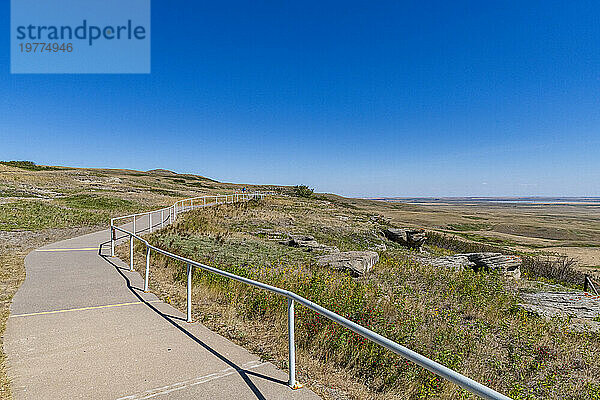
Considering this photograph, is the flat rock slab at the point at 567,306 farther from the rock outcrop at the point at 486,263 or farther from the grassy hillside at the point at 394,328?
the rock outcrop at the point at 486,263

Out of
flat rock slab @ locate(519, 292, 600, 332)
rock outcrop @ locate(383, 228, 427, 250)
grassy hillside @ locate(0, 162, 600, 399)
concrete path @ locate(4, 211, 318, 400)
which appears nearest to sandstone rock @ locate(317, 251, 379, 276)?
grassy hillside @ locate(0, 162, 600, 399)

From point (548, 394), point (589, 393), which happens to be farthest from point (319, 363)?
point (589, 393)

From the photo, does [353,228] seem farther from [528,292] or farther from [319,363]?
[319,363]

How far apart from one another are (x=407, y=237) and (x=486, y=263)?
9.18 meters

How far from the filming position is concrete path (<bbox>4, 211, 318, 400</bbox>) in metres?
3.57

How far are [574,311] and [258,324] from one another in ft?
27.9

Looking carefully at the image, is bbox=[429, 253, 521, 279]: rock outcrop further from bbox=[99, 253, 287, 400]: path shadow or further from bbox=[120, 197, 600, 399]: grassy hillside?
bbox=[99, 253, 287, 400]: path shadow

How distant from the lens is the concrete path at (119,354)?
3570 millimetres

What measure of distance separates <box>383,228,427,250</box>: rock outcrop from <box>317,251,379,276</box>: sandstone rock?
1137 centimetres

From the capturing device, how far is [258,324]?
5742 millimetres

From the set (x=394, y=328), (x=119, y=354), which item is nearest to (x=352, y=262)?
(x=394, y=328)

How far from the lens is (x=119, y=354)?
14.5ft

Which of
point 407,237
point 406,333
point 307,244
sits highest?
point 406,333

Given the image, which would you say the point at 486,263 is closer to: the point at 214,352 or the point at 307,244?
the point at 307,244
